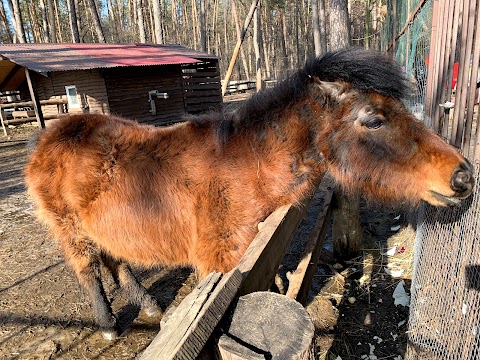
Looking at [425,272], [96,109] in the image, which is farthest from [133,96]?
[425,272]

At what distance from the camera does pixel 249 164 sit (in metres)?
2.40

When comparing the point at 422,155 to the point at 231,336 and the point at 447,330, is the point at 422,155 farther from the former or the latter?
the point at 231,336

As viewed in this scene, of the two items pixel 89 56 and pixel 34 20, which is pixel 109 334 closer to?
pixel 89 56

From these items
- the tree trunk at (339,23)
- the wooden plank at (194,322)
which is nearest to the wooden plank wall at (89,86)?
the tree trunk at (339,23)

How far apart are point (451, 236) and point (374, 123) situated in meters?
0.87

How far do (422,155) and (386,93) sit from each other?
458mm

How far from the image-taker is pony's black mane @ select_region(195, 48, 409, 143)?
218cm

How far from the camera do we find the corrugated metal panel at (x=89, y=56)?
1238cm

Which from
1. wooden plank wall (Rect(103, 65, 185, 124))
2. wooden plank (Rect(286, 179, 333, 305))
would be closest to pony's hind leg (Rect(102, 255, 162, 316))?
wooden plank (Rect(286, 179, 333, 305))

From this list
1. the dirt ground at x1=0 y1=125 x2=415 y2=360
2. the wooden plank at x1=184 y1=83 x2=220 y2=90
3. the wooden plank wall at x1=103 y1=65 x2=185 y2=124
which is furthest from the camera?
the wooden plank at x1=184 y1=83 x2=220 y2=90

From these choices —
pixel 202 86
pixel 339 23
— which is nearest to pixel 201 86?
pixel 202 86

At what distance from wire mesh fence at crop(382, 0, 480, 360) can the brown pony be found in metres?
0.25

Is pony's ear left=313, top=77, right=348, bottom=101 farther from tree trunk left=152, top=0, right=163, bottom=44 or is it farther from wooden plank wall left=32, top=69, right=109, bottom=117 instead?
tree trunk left=152, top=0, right=163, bottom=44

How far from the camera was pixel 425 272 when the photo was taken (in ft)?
8.61
